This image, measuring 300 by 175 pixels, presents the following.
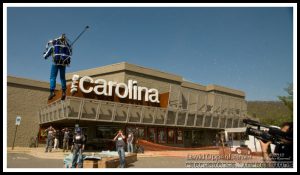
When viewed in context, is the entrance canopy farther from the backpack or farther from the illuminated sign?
the backpack

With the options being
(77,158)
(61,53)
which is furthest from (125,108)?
(61,53)

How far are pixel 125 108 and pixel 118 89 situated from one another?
1922 mm

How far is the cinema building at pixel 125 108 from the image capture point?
27903 millimetres

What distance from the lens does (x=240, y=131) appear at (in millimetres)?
30844

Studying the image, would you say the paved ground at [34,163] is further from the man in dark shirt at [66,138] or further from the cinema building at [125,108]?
the cinema building at [125,108]

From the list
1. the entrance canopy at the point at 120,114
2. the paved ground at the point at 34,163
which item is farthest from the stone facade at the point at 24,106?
the paved ground at the point at 34,163

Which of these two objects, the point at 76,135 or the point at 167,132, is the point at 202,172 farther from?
the point at 167,132

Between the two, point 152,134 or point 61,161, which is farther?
point 152,134

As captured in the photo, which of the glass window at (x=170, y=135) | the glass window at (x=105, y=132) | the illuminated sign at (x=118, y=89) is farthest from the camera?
the glass window at (x=170, y=135)

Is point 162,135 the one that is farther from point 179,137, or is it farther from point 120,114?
point 120,114

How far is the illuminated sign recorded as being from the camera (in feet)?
91.5

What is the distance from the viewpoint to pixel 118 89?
3030 cm

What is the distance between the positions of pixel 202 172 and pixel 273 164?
1.81 meters

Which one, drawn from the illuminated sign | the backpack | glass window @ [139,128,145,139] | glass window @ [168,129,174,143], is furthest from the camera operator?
glass window @ [168,129,174,143]
